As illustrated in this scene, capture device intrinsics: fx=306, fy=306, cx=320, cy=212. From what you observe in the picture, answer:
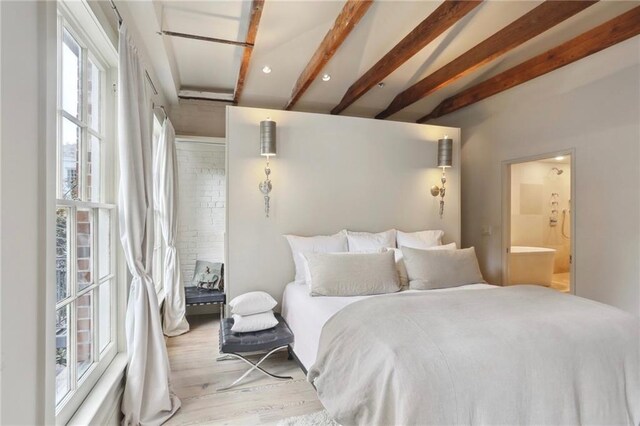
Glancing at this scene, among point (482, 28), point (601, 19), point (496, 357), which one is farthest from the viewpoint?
point (482, 28)

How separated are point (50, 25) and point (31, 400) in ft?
3.87

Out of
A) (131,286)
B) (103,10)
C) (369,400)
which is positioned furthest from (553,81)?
(131,286)

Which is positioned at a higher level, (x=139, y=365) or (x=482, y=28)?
(x=482, y=28)

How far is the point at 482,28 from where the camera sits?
3.25 meters

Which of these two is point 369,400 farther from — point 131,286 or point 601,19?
point 601,19

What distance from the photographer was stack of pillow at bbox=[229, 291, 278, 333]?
2.51 m

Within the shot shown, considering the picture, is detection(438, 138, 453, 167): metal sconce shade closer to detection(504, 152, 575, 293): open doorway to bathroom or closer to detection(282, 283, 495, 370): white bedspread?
detection(282, 283, 495, 370): white bedspread

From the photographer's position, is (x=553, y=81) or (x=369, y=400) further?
Result: (x=553, y=81)

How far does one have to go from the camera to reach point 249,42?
270 centimetres

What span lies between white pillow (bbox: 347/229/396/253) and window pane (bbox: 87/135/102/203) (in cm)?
219

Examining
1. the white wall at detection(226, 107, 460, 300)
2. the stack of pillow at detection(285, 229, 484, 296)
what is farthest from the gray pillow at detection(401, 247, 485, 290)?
the white wall at detection(226, 107, 460, 300)

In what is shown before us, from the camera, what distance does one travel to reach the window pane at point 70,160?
1.46 m

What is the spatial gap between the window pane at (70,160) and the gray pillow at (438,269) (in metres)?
Answer: 2.52

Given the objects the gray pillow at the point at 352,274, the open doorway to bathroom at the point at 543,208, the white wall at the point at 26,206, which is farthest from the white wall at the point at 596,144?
the white wall at the point at 26,206
